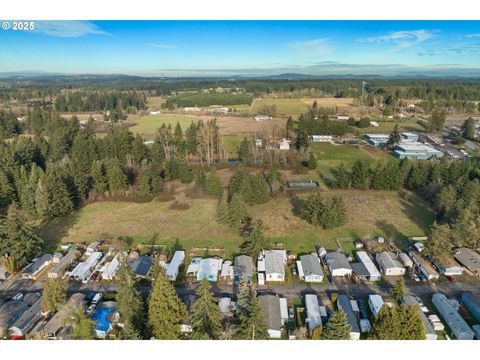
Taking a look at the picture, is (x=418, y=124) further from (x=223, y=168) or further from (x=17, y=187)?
(x=17, y=187)

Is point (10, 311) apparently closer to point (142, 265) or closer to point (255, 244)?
point (142, 265)

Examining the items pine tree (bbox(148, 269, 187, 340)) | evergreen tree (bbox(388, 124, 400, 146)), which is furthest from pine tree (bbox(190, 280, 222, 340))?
evergreen tree (bbox(388, 124, 400, 146))

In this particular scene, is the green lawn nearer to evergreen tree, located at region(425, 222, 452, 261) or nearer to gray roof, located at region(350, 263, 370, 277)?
evergreen tree, located at region(425, 222, 452, 261)

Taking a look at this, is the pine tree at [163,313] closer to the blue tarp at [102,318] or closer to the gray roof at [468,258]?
the blue tarp at [102,318]

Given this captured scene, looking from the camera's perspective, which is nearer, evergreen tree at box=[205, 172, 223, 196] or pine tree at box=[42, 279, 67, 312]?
pine tree at box=[42, 279, 67, 312]

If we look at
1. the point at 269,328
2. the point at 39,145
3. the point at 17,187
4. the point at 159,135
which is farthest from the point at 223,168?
the point at 269,328

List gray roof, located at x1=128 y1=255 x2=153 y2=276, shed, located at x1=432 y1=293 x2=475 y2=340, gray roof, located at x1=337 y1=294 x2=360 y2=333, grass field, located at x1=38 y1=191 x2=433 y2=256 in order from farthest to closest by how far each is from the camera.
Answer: grass field, located at x1=38 y1=191 x2=433 y2=256 → gray roof, located at x1=128 y1=255 x2=153 y2=276 → gray roof, located at x1=337 y1=294 x2=360 y2=333 → shed, located at x1=432 y1=293 x2=475 y2=340

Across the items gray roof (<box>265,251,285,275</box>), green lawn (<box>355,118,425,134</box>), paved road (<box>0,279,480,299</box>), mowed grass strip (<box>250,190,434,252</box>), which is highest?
green lawn (<box>355,118,425,134</box>)

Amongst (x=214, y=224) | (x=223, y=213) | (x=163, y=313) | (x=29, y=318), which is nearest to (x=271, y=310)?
(x=163, y=313)
